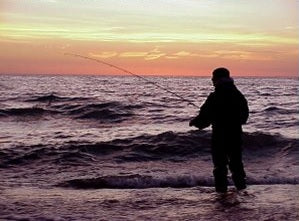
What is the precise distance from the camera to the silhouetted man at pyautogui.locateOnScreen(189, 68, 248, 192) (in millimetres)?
7098

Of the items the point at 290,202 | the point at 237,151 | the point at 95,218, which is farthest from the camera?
the point at 237,151

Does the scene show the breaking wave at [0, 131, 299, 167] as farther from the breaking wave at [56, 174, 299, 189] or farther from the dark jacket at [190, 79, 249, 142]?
the dark jacket at [190, 79, 249, 142]

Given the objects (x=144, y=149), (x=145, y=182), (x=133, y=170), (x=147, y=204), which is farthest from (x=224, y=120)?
(x=144, y=149)

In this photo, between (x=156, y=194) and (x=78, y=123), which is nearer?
(x=156, y=194)

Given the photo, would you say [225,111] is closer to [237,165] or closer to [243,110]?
[243,110]

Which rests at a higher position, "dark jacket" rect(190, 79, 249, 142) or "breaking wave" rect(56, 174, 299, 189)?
"dark jacket" rect(190, 79, 249, 142)

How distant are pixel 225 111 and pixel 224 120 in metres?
0.14

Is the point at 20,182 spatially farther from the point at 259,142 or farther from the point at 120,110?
the point at 120,110

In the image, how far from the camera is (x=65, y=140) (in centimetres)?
1509

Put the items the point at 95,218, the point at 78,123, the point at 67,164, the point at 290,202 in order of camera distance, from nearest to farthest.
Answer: the point at 95,218, the point at 290,202, the point at 67,164, the point at 78,123

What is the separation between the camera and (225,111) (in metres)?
7.15

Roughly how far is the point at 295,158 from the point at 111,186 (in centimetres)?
583

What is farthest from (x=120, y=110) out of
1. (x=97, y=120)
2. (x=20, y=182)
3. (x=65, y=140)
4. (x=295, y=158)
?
(x=20, y=182)

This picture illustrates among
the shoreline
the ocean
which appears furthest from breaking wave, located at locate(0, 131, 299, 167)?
the shoreline
